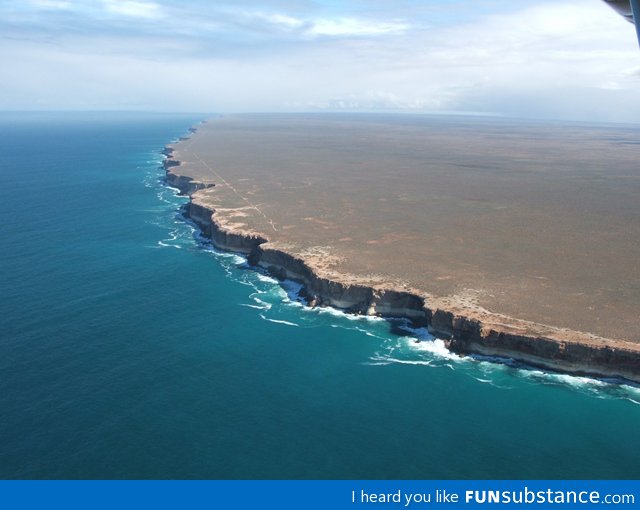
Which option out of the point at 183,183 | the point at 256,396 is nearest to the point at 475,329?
the point at 256,396

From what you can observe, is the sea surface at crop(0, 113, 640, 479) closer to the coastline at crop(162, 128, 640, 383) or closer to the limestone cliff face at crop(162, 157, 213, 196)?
the coastline at crop(162, 128, 640, 383)

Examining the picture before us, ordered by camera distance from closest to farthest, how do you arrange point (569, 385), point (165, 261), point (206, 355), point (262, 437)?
point (262, 437)
point (569, 385)
point (206, 355)
point (165, 261)

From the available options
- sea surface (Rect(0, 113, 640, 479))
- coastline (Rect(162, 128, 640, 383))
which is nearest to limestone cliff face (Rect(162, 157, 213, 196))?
coastline (Rect(162, 128, 640, 383))

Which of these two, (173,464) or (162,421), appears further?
(162,421)

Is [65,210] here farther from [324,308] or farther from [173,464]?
[173,464]

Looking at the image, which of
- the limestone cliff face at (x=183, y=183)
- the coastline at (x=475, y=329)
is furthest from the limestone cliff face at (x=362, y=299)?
the limestone cliff face at (x=183, y=183)

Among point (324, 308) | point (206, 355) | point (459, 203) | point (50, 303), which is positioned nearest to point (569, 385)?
point (324, 308)

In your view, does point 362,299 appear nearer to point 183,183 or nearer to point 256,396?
point 256,396
